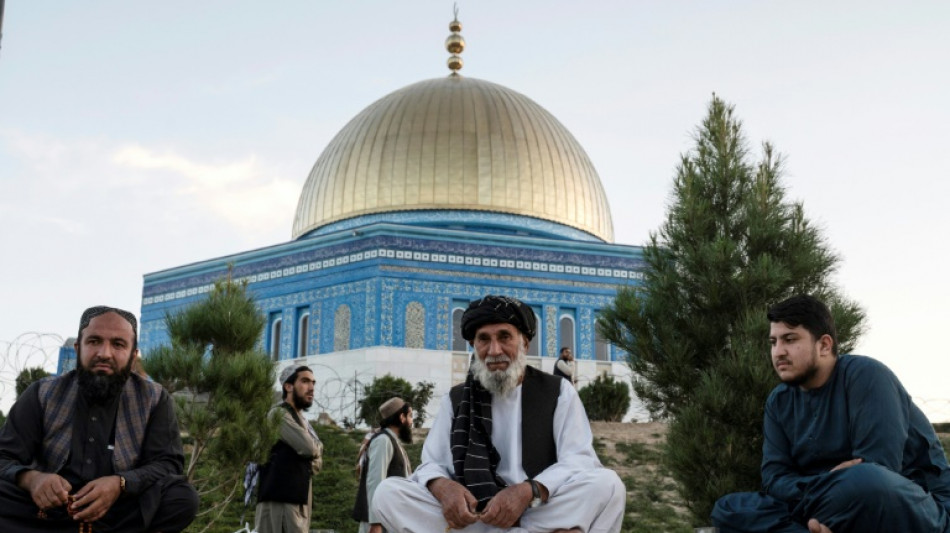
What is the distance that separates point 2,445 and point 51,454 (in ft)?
0.59

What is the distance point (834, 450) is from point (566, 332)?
680 inches

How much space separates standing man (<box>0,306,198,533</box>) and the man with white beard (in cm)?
87

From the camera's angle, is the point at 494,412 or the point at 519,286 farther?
the point at 519,286

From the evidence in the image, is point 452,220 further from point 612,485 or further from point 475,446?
point 612,485

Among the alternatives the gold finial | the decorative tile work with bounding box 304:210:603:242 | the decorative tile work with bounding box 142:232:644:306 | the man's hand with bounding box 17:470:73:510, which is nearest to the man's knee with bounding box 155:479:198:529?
the man's hand with bounding box 17:470:73:510

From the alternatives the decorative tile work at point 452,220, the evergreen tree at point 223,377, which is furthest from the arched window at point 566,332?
the evergreen tree at point 223,377

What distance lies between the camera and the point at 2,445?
404 centimetres

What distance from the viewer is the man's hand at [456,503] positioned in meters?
3.75

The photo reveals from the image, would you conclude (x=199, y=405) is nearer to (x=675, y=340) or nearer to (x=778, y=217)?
(x=675, y=340)

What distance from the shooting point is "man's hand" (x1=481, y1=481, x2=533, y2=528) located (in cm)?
370

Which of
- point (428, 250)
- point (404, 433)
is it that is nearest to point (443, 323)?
point (428, 250)

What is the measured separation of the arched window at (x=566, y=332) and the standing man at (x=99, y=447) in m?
17.1

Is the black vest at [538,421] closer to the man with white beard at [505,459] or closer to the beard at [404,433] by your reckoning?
the man with white beard at [505,459]

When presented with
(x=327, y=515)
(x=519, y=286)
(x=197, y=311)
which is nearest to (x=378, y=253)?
(x=519, y=286)
